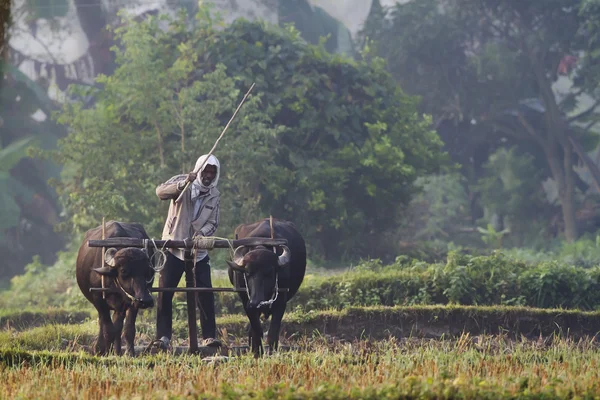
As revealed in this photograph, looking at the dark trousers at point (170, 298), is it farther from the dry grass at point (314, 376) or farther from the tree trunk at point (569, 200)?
the tree trunk at point (569, 200)

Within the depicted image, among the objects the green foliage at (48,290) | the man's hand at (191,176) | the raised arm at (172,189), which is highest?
the man's hand at (191,176)

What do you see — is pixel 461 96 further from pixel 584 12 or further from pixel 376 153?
pixel 376 153

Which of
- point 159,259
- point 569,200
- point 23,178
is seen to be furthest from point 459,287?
point 23,178

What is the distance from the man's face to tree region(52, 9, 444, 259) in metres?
6.59

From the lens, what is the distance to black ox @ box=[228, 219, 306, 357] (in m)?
8.16

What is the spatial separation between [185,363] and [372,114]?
40.0ft

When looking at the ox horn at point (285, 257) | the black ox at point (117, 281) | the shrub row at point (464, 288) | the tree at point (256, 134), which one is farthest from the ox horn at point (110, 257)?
the tree at point (256, 134)

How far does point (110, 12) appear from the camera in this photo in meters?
29.7

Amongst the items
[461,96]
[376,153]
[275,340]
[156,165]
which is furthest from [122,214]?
[461,96]

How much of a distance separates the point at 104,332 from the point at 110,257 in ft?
2.62

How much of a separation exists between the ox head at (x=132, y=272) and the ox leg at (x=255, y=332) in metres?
0.88

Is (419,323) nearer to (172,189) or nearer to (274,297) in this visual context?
(274,297)

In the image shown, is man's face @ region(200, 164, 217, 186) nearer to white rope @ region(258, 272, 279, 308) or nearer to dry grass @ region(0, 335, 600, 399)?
white rope @ region(258, 272, 279, 308)

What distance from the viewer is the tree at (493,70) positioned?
89.3ft
